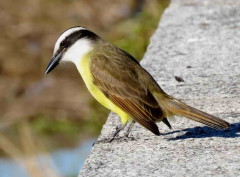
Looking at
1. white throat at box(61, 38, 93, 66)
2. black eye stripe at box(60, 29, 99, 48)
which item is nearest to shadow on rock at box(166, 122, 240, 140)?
white throat at box(61, 38, 93, 66)

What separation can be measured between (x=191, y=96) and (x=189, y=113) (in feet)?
1.98

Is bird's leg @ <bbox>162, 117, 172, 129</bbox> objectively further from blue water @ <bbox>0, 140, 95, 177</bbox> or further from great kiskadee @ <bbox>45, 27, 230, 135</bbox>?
blue water @ <bbox>0, 140, 95, 177</bbox>

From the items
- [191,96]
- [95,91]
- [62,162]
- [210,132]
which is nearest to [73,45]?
[95,91]

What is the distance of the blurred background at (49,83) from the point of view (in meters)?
8.95

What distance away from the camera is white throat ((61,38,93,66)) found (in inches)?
240

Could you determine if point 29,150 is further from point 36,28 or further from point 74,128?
point 36,28

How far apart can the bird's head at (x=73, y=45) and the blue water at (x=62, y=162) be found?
1.87 metres

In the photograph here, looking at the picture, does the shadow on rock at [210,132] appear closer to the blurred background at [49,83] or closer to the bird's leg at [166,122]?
the bird's leg at [166,122]

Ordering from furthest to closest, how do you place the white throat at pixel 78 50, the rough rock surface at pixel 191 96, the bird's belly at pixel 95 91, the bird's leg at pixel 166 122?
the white throat at pixel 78 50 → the bird's belly at pixel 95 91 → the bird's leg at pixel 166 122 → the rough rock surface at pixel 191 96

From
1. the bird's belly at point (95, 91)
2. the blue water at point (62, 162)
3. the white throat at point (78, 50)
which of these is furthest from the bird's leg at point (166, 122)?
the blue water at point (62, 162)

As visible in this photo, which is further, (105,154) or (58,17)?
(58,17)

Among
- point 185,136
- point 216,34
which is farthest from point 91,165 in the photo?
point 216,34

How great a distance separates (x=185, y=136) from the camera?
5293 mm

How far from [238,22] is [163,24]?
2.04 ft
